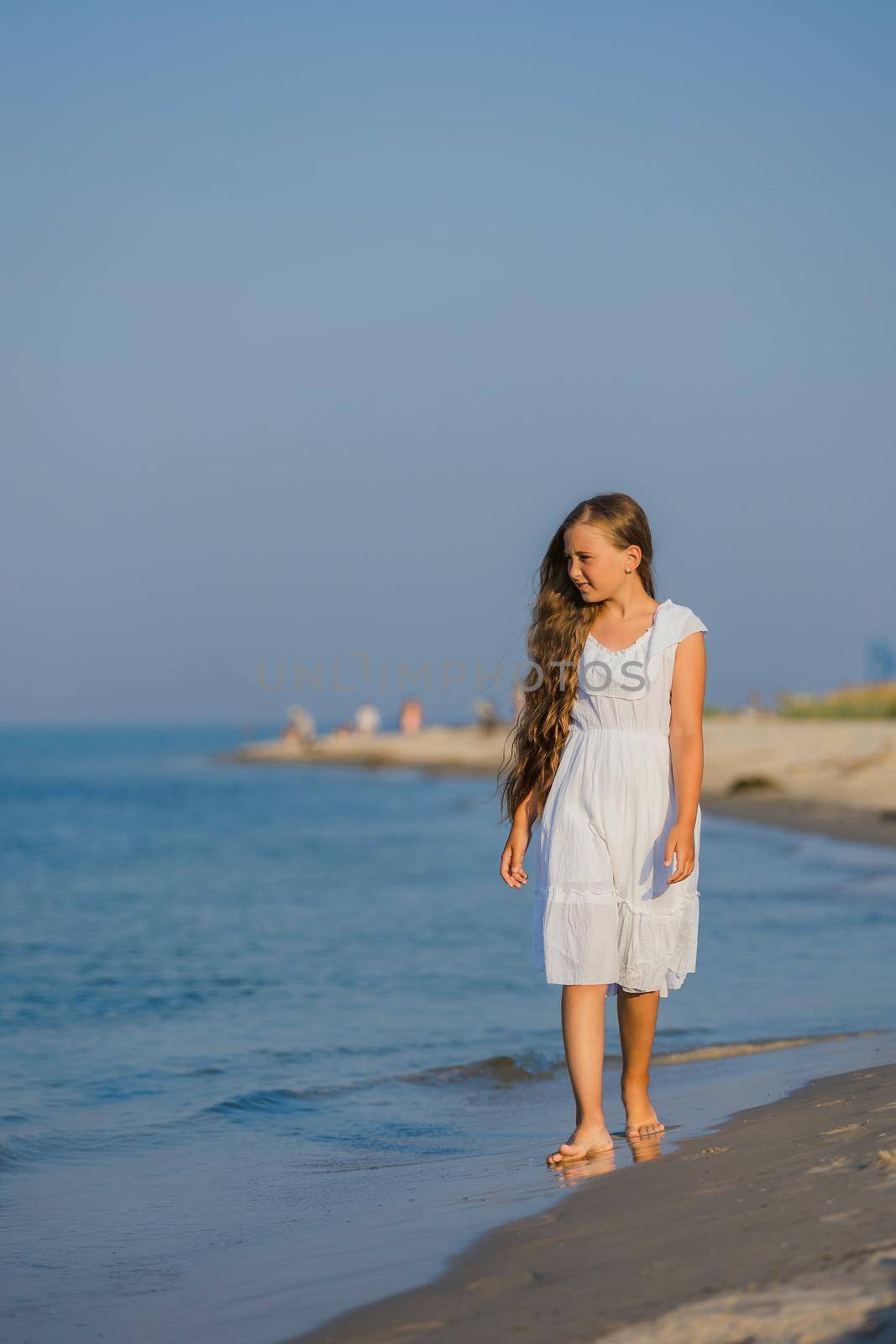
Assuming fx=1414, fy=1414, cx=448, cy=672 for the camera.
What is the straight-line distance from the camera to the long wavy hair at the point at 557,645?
4.10m

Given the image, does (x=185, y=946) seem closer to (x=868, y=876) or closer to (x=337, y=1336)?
(x=868, y=876)

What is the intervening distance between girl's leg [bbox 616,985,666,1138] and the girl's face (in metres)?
1.16

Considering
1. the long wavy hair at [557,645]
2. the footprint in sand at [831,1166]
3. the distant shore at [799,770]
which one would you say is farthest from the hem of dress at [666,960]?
the distant shore at [799,770]

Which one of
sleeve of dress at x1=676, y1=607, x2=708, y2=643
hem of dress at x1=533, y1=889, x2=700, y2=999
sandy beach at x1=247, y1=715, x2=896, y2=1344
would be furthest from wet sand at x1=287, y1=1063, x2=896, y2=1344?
sleeve of dress at x1=676, y1=607, x2=708, y2=643

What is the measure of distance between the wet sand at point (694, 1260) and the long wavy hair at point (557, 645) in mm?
1137

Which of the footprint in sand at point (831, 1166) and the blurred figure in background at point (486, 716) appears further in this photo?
the blurred figure in background at point (486, 716)

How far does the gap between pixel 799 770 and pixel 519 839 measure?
69.3 feet

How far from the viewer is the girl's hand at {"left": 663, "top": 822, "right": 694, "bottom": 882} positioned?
3893 mm

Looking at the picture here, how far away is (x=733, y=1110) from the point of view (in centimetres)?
447

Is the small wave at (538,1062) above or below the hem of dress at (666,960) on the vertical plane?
below

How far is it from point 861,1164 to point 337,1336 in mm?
1188

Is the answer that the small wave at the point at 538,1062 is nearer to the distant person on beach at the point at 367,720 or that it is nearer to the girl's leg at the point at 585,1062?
the girl's leg at the point at 585,1062

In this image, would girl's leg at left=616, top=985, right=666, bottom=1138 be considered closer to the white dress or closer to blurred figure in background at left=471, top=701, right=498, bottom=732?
the white dress

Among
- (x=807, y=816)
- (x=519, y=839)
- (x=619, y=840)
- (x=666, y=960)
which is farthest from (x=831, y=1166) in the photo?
(x=807, y=816)
